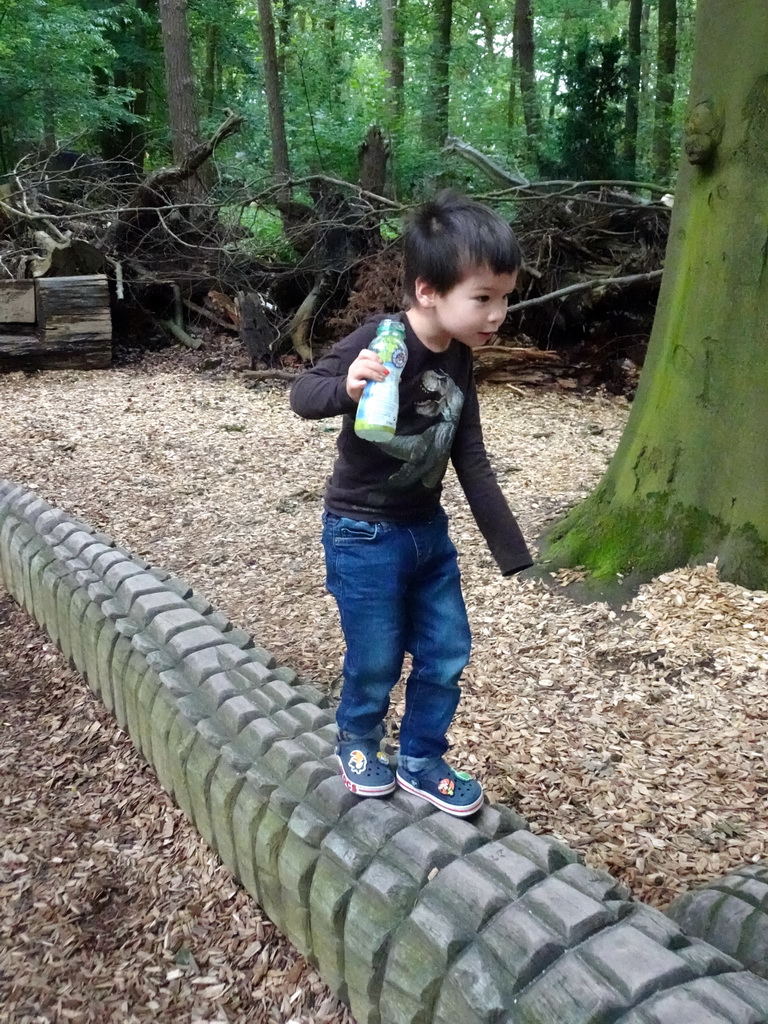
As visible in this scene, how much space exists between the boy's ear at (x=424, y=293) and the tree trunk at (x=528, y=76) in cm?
1068

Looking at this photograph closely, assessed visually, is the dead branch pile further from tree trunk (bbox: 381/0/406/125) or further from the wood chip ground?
tree trunk (bbox: 381/0/406/125)

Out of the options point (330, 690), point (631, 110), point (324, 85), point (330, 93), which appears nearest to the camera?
point (330, 690)

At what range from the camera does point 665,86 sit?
47.6 ft

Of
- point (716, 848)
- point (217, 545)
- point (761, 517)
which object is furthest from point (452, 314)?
point (217, 545)

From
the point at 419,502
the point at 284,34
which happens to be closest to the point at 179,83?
the point at 419,502

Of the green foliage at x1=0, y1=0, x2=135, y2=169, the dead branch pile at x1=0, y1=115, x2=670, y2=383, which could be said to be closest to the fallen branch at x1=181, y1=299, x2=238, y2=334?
the dead branch pile at x1=0, y1=115, x2=670, y2=383

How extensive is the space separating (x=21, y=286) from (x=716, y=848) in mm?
7890

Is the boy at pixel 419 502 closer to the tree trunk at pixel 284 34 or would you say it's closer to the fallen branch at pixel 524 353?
the fallen branch at pixel 524 353

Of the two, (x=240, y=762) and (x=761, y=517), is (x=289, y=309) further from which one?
(x=240, y=762)

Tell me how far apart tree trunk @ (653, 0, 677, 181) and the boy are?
13711mm

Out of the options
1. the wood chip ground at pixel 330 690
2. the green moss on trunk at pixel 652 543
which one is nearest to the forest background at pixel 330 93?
the wood chip ground at pixel 330 690

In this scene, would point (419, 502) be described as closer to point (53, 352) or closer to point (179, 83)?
point (53, 352)

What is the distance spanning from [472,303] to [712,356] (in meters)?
1.96

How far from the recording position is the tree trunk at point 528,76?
1228cm
